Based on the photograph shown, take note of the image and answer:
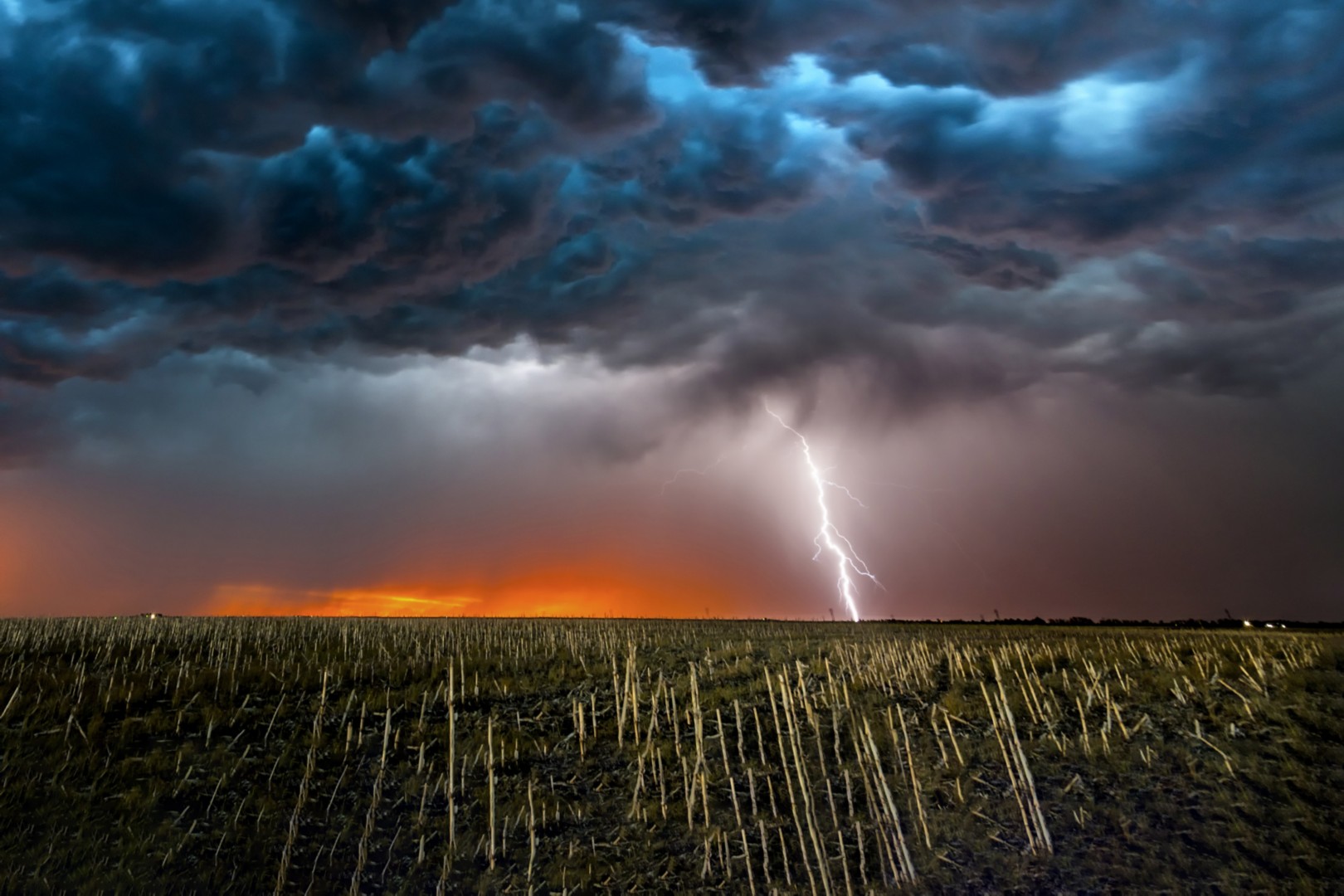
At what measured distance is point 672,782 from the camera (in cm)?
1636

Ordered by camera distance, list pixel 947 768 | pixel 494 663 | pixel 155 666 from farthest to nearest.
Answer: pixel 494 663
pixel 155 666
pixel 947 768

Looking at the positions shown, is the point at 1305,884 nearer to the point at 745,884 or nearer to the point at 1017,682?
the point at 745,884

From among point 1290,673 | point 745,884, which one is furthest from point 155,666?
point 1290,673

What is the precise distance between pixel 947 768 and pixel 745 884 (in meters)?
6.61

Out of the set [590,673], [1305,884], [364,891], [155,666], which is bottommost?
[1305,884]

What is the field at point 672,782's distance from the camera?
12453mm

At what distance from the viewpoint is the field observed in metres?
12.5

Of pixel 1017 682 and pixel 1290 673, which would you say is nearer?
pixel 1290 673

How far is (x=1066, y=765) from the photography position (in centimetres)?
1606

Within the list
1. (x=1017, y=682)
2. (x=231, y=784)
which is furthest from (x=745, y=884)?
(x=1017, y=682)

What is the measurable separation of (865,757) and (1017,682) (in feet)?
28.6

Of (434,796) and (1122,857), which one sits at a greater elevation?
(434,796)

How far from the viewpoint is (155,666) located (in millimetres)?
24719

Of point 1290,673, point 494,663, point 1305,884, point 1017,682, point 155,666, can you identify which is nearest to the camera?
point 1305,884
